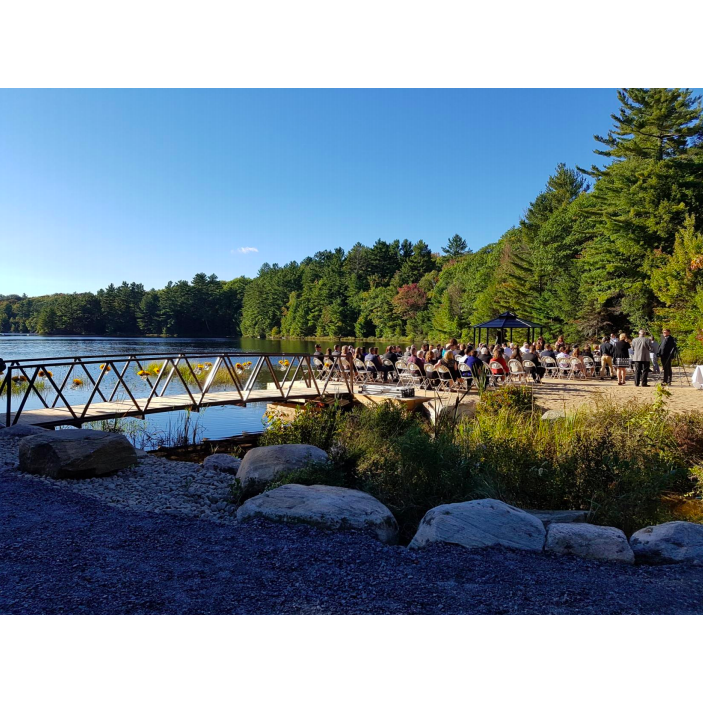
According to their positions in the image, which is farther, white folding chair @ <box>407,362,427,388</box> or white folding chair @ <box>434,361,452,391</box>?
white folding chair @ <box>407,362,427,388</box>

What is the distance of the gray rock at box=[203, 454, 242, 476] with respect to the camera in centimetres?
705

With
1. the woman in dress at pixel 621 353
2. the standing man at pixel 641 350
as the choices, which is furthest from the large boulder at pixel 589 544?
the woman in dress at pixel 621 353

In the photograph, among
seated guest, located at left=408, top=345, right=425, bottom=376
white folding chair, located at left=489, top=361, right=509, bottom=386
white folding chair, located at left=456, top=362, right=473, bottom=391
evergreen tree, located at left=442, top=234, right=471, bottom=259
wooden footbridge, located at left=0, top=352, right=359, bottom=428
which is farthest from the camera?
evergreen tree, located at left=442, top=234, right=471, bottom=259

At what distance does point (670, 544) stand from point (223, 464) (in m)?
5.09

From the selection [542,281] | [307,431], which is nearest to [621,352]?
[307,431]

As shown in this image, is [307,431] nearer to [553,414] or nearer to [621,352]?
[553,414]

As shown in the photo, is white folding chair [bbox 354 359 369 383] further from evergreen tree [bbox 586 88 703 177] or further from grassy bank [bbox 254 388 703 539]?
evergreen tree [bbox 586 88 703 177]

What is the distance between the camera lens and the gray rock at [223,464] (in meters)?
7.05

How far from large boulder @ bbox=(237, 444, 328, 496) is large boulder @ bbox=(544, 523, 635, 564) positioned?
2.67m

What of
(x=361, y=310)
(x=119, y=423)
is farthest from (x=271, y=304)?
(x=119, y=423)

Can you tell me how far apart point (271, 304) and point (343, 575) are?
8673cm

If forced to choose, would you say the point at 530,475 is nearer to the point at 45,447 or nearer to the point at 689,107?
the point at 45,447

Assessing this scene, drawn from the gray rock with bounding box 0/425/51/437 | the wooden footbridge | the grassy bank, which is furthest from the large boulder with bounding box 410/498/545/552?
the wooden footbridge

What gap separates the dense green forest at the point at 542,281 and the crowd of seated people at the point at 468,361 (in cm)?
404
